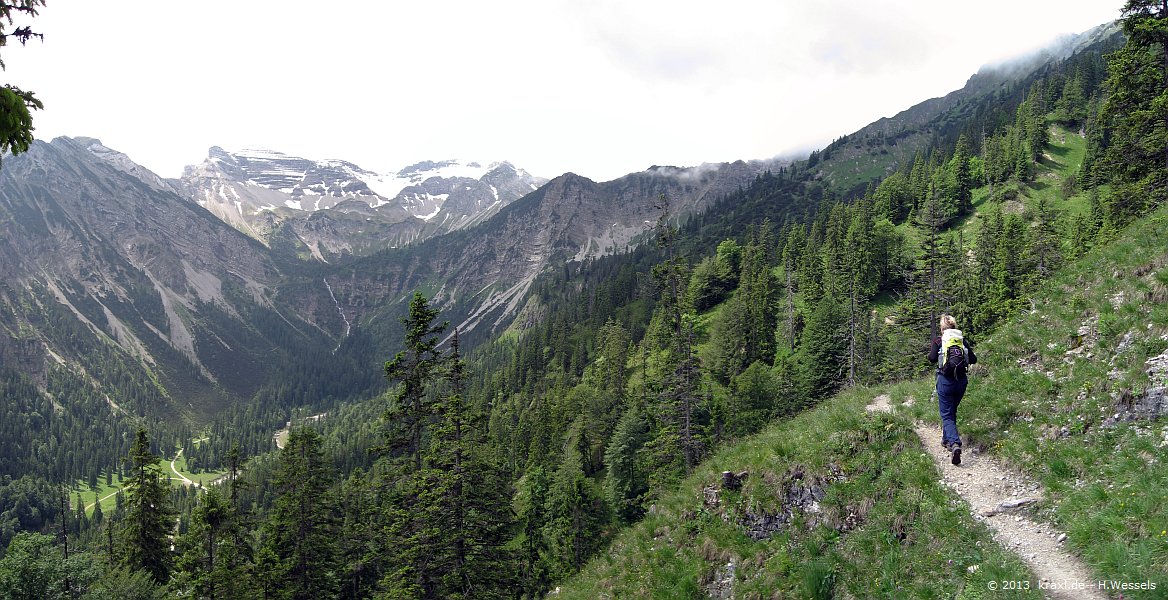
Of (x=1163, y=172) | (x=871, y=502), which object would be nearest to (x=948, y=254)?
(x=1163, y=172)

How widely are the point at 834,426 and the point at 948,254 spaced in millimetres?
67329

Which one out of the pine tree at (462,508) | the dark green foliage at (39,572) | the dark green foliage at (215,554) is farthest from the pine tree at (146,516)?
the pine tree at (462,508)

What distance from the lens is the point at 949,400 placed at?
13688mm

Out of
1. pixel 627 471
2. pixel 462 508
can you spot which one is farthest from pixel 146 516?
pixel 627 471

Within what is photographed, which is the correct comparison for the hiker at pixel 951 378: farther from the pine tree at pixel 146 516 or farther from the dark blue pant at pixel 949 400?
the pine tree at pixel 146 516

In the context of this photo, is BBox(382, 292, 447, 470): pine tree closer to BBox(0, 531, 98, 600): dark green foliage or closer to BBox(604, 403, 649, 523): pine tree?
BBox(0, 531, 98, 600): dark green foliage

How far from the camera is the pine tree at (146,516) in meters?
36.6

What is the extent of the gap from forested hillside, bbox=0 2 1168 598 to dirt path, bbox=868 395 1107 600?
0.35 metres

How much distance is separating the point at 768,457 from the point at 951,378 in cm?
571

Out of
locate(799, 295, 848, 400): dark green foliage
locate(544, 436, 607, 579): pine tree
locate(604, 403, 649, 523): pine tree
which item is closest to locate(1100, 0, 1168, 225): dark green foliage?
locate(799, 295, 848, 400): dark green foliage

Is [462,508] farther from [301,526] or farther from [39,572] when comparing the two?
[39,572]

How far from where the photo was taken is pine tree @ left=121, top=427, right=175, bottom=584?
120 feet

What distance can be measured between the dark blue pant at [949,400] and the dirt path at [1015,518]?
28.3 inches

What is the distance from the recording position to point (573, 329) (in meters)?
158
